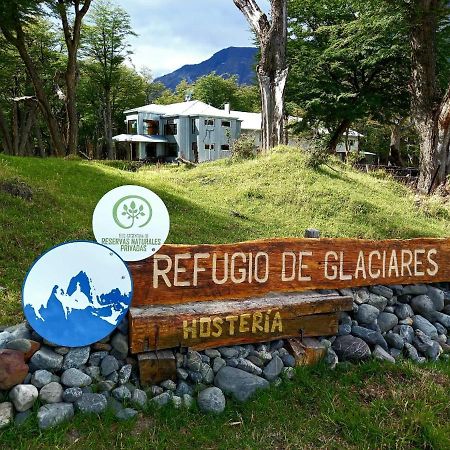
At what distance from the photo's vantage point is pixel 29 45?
25188 mm

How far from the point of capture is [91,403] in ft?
9.17

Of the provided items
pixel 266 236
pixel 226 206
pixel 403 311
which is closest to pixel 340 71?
pixel 226 206

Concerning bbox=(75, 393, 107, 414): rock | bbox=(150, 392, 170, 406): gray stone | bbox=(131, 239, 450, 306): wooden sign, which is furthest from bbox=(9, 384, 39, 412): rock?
bbox=(131, 239, 450, 306): wooden sign

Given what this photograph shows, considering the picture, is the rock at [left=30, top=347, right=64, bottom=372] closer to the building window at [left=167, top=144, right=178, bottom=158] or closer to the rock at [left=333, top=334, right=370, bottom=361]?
the rock at [left=333, top=334, right=370, bottom=361]

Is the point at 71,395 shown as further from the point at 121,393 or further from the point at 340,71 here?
the point at 340,71

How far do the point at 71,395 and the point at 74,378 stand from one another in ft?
0.34

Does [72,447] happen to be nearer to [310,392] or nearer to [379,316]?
[310,392]

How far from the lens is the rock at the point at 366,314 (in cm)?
390

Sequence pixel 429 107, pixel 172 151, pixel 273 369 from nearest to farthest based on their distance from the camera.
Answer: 1. pixel 273 369
2. pixel 429 107
3. pixel 172 151

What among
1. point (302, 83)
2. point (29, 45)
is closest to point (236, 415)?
point (302, 83)

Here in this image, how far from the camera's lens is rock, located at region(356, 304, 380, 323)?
12.8 ft

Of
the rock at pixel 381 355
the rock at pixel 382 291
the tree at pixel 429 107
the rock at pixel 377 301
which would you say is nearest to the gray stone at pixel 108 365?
the rock at pixel 381 355

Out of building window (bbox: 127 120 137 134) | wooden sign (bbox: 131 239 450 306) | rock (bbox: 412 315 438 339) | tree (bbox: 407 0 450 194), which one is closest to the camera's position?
wooden sign (bbox: 131 239 450 306)

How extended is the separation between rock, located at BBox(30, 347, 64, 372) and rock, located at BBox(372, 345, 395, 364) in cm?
239
